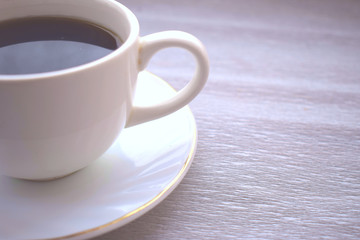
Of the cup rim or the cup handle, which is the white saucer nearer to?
the cup handle

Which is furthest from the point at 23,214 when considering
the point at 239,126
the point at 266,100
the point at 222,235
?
the point at 266,100

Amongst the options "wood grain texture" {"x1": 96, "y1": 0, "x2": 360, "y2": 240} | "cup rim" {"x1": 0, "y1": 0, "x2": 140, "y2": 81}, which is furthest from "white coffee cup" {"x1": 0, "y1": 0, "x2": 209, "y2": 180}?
"wood grain texture" {"x1": 96, "y1": 0, "x2": 360, "y2": 240}

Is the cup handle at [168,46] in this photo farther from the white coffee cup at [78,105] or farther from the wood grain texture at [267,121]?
the wood grain texture at [267,121]

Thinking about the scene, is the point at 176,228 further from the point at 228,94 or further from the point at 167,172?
the point at 228,94

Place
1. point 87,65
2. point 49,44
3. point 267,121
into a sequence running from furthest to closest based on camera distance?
point 267,121, point 49,44, point 87,65

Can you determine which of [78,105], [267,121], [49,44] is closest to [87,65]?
[78,105]

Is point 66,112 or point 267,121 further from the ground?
point 66,112

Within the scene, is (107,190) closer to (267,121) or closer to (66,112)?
(66,112)

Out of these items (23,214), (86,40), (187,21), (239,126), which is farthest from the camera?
(187,21)
